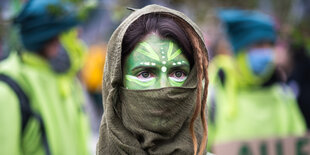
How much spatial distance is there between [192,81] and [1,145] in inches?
71.8

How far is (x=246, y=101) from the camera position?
20.1ft

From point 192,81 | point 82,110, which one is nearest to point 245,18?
point 82,110

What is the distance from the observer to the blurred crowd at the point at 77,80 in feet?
14.4

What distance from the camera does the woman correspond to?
2.71 metres

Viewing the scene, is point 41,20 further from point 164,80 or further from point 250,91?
point 164,80

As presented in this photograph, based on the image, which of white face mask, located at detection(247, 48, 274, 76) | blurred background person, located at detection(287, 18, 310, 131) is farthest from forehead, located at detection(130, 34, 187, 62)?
blurred background person, located at detection(287, 18, 310, 131)

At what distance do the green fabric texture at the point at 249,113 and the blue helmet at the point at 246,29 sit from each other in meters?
0.34

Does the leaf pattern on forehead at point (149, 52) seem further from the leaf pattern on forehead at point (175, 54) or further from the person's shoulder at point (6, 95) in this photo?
the person's shoulder at point (6, 95)

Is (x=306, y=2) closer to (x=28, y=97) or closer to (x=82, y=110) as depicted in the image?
(x=82, y=110)

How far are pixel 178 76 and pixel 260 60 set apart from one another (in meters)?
3.53

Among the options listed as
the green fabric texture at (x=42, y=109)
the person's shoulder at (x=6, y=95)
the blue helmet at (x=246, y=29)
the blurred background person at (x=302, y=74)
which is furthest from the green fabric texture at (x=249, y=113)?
the person's shoulder at (x=6, y=95)

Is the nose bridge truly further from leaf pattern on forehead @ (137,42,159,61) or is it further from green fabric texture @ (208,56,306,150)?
green fabric texture @ (208,56,306,150)


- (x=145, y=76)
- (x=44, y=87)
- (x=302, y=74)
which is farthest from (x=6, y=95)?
(x=302, y=74)

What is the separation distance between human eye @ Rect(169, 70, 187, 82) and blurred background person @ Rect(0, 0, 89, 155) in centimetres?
174
